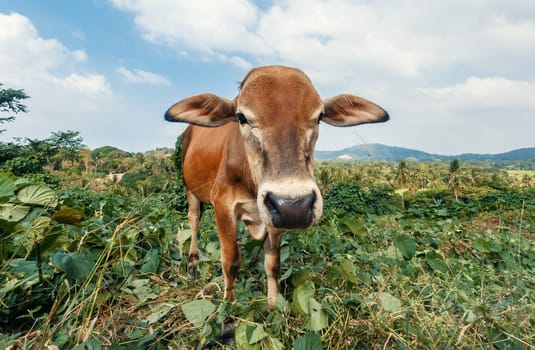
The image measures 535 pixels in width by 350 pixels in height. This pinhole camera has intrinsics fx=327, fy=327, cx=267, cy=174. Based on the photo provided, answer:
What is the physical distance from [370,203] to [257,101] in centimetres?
2889

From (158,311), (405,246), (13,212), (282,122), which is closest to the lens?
(282,122)

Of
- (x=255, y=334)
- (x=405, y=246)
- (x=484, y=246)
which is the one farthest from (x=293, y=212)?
(x=484, y=246)

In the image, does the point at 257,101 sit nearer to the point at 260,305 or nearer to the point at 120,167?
the point at 260,305

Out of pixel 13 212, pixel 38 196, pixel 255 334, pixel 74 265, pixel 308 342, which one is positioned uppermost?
pixel 38 196

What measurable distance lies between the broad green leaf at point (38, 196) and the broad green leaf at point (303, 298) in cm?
209

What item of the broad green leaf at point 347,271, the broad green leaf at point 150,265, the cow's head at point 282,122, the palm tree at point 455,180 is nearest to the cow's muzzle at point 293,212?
the cow's head at point 282,122

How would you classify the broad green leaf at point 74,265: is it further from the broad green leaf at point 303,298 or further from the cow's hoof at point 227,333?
the broad green leaf at point 303,298

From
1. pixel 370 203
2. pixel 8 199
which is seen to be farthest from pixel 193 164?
pixel 370 203

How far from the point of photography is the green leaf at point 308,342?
1648mm

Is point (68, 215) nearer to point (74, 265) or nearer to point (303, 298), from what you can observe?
point (74, 265)

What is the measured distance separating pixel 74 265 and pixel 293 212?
1.35 meters

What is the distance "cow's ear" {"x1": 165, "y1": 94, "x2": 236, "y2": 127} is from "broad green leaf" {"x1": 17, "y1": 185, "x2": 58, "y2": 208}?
121 centimetres

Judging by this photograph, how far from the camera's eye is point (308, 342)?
1.66 meters

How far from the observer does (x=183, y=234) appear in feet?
12.1
